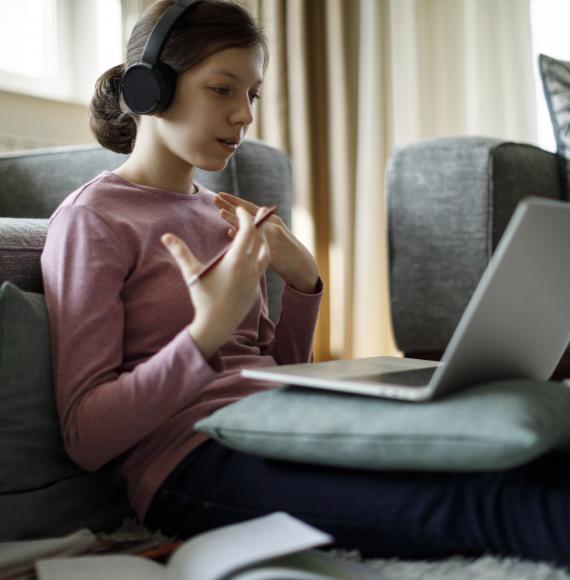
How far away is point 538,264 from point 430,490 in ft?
0.85

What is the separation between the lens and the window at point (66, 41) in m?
2.42

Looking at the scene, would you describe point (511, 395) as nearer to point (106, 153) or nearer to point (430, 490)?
point (430, 490)

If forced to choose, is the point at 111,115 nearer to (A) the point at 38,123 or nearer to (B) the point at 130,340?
(B) the point at 130,340

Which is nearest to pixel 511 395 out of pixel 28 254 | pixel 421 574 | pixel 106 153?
pixel 421 574

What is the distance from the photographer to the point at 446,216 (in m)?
1.80

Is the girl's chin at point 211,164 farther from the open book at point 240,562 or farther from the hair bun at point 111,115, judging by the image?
the open book at point 240,562

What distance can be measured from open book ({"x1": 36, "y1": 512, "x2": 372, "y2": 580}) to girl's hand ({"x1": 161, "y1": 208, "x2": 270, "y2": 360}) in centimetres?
21

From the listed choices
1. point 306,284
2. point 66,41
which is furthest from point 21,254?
point 66,41

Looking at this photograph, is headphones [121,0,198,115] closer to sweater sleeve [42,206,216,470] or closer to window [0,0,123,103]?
sweater sleeve [42,206,216,470]

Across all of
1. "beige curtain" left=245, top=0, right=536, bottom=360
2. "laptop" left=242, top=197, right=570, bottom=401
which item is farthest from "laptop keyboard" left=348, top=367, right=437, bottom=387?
"beige curtain" left=245, top=0, right=536, bottom=360

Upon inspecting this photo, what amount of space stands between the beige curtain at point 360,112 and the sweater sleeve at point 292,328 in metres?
1.28

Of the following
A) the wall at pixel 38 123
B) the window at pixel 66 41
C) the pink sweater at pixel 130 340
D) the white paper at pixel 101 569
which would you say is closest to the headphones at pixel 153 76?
the pink sweater at pixel 130 340

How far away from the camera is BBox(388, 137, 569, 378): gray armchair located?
Answer: 5.68 ft

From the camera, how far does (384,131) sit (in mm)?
2615
